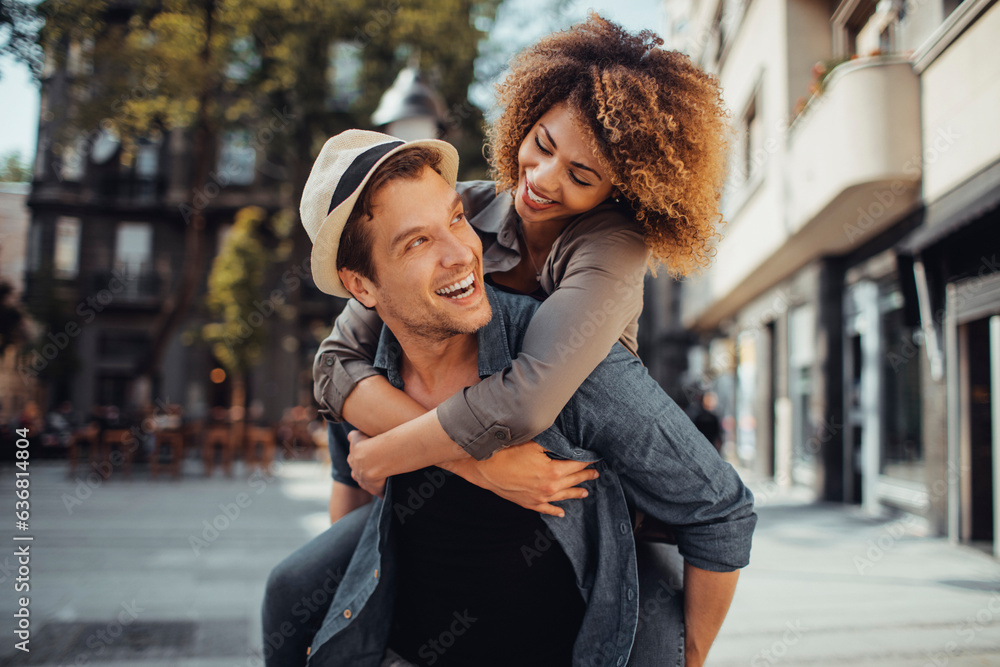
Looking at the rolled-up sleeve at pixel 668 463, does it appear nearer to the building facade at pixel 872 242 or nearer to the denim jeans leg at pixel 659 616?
the denim jeans leg at pixel 659 616

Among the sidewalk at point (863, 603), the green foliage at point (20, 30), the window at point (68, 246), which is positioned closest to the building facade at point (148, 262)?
the window at point (68, 246)

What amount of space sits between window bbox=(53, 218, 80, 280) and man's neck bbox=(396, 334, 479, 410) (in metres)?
30.3

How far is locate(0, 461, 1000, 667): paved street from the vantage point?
4.04m

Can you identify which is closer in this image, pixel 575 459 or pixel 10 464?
pixel 575 459

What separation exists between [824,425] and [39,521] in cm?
1062

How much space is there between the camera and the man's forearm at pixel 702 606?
1.48 m

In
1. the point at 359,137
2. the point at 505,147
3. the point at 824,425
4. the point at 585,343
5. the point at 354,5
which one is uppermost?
the point at 354,5

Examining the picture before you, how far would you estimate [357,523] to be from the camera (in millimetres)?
1904

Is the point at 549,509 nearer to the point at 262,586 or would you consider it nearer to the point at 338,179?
the point at 338,179

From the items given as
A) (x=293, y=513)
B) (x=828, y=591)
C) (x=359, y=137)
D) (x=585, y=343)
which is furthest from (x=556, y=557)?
(x=293, y=513)

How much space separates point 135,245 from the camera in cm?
2789

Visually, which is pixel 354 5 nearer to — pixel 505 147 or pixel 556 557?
pixel 505 147

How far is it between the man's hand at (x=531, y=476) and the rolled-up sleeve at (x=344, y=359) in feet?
1.28

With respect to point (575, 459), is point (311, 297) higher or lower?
higher
